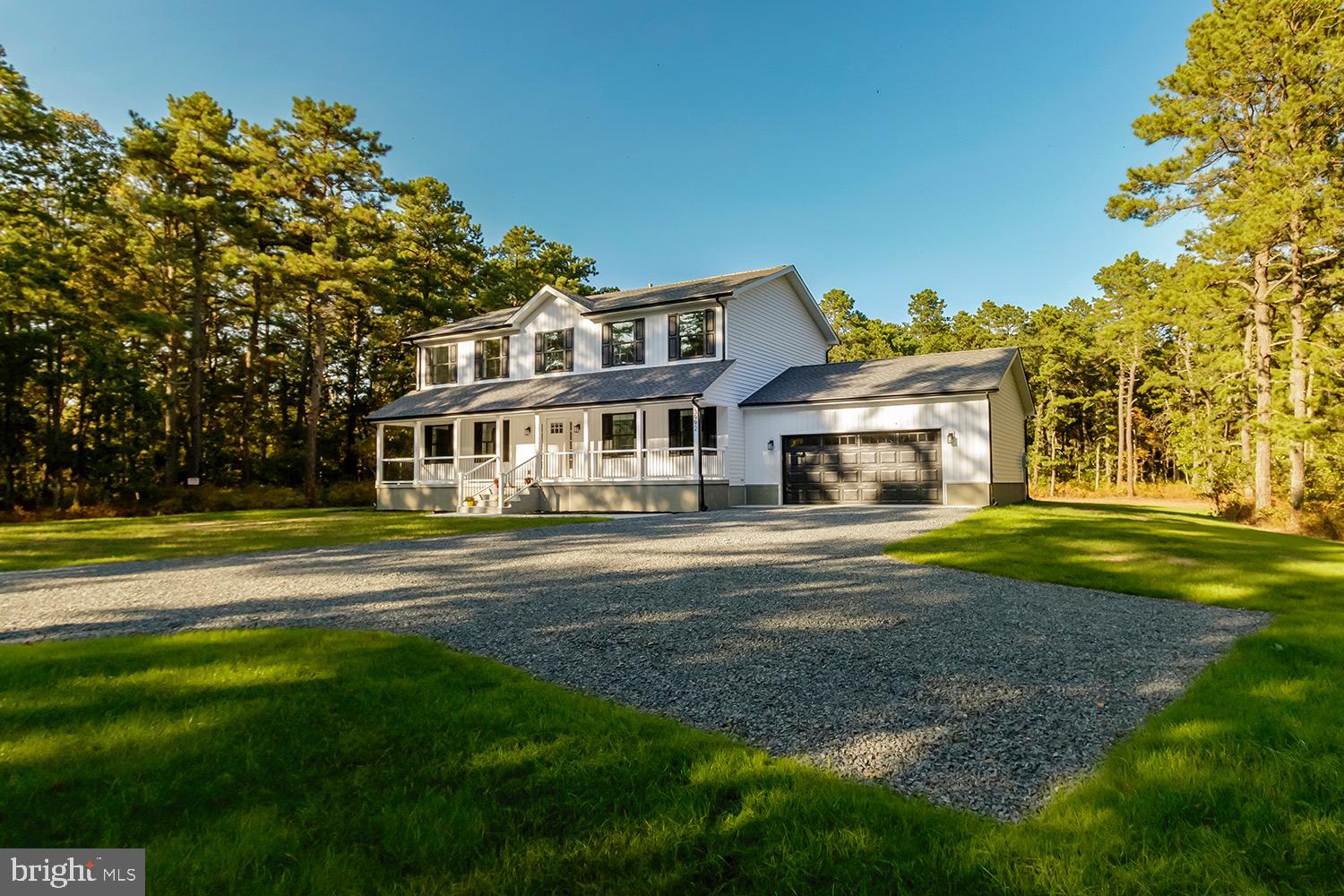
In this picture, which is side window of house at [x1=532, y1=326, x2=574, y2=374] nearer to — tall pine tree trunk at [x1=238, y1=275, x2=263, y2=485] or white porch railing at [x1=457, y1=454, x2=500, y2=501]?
white porch railing at [x1=457, y1=454, x2=500, y2=501]

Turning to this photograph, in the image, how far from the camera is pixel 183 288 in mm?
26984

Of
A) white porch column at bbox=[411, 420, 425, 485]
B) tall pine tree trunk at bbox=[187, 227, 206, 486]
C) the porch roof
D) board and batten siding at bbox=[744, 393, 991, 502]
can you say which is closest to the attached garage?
board and batten siding at bbox=[744, 393, 991, 502]

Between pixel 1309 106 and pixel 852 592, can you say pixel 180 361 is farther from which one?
pixel 1309 106

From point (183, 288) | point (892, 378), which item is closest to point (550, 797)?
point (892, 378)

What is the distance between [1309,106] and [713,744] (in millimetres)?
23207

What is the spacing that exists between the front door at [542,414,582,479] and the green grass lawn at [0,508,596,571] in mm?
3344

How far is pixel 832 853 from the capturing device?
2305 millimetres

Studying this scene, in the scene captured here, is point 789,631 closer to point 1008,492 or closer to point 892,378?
point 892,378

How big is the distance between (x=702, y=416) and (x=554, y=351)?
6.95 meters

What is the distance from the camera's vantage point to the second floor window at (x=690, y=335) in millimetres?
21031

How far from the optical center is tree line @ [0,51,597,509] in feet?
73.9

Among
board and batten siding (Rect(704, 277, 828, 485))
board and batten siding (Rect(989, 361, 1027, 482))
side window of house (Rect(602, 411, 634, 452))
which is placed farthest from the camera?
side window of house (Rect(602, 411, 634, 452))

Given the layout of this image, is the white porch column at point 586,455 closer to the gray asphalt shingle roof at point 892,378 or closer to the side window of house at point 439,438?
the gray asphalt shingle roof at point 892,378

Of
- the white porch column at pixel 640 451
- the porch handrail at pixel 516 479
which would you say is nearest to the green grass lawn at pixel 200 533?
the porch handrail at pixel 516 479
